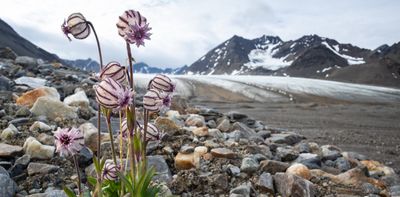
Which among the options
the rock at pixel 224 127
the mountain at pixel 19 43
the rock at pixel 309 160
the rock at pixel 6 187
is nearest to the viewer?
the rock at pixel 6 187

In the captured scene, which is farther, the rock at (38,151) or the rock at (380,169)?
the rock at (380,169)

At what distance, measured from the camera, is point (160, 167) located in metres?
4.54

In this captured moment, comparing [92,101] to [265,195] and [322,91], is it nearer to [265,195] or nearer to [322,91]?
[265,195]

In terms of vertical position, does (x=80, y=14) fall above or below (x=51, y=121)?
above

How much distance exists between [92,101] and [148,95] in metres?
6.26

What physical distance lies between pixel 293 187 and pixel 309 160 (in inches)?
72.9

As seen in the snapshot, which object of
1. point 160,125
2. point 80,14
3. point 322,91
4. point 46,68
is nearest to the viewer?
point 80,14

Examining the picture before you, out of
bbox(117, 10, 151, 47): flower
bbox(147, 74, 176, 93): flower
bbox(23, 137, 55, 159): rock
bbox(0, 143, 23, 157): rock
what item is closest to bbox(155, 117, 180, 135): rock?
bbox(23, 137, 55, 159): rock

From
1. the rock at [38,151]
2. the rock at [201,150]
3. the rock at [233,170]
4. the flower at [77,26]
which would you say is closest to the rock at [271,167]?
the rock at [233,170]

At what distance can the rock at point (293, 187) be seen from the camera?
4.17 meters

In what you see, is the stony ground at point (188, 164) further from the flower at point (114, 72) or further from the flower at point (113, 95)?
the flower at point (113, 95)

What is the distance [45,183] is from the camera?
413cm

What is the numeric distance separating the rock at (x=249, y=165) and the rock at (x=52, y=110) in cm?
301

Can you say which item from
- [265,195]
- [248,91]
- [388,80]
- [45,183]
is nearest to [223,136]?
[265,195]
